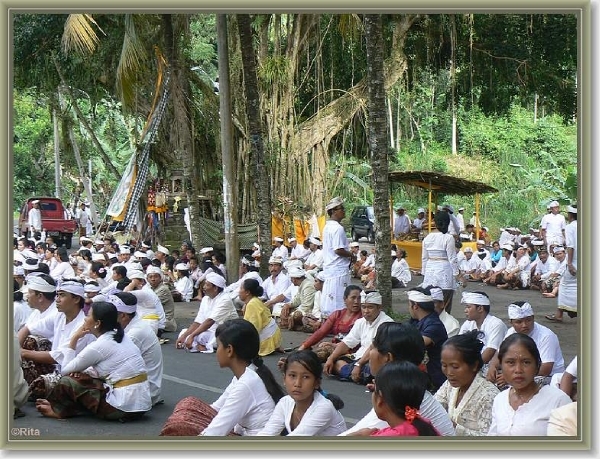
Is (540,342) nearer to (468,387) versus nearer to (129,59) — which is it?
(468,387)

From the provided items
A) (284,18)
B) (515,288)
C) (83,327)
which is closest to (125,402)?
(83,327)

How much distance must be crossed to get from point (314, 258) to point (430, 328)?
9.26 m

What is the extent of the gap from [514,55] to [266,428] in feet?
48.3

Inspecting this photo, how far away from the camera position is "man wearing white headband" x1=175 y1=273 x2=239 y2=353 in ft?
34.7

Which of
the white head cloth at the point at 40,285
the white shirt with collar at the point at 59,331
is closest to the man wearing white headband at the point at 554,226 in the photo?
the white head cloth at the point at 40,285

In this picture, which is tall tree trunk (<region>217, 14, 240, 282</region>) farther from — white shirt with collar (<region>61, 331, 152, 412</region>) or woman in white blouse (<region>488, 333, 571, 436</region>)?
woman in white blouse (<region>488, 333, 571, 436</region>)

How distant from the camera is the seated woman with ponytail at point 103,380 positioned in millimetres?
7164

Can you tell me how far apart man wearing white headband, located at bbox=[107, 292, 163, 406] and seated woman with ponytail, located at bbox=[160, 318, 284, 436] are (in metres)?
2.07

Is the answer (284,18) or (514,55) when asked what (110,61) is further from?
(514,55)

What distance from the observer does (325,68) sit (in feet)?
70.8

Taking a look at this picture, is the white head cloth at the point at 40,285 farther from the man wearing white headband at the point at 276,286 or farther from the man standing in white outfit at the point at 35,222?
the man standing in white outfit at the point at 35,222

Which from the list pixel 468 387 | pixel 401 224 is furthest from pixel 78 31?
pixel 468 387

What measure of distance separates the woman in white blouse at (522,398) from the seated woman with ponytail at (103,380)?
10.9ft

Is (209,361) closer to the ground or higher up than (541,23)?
closer to the ground
